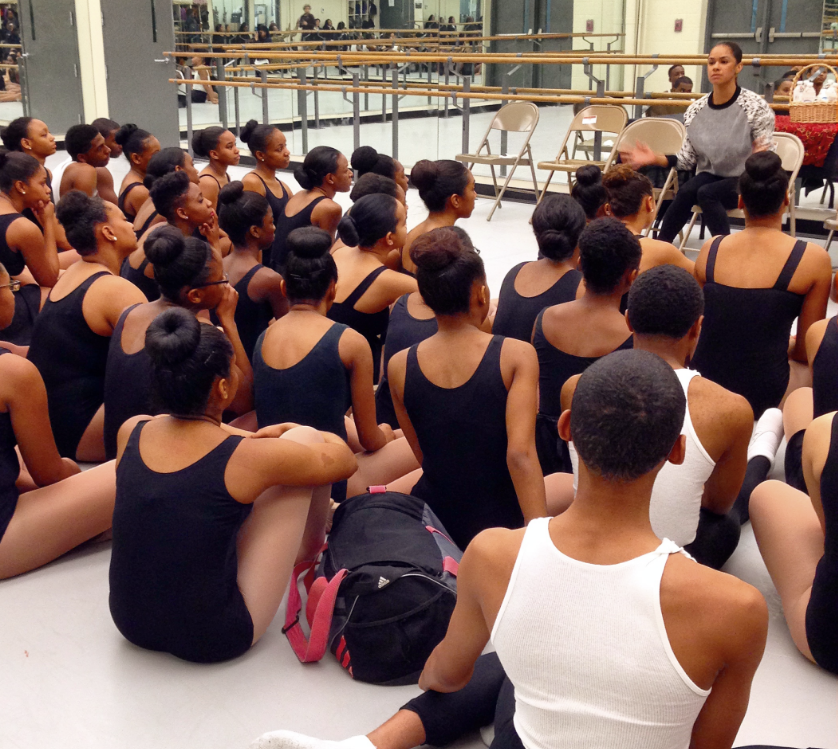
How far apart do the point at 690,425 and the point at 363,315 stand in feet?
5.32

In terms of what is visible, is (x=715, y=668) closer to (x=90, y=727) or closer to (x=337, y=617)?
(x=337, y=617)

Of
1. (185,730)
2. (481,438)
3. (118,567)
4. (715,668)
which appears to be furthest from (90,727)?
(715,668)

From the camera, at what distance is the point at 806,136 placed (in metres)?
6.02

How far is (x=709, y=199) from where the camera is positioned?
18.0ft

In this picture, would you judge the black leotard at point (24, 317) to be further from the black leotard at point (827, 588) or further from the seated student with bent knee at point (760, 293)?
the black leotard at point (827, 588)

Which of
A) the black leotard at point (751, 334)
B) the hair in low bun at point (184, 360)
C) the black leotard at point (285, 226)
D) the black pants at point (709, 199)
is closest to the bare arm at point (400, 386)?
the hair in low bun at point (184, 360)

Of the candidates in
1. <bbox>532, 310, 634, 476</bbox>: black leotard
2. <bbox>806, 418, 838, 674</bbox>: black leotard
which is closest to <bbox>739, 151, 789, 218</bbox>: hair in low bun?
<bbox>532, 310, 634, 476</bbox>: black leotard

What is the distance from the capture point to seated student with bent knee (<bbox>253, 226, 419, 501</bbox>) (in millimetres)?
2648

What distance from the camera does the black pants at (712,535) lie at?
93.1 inches

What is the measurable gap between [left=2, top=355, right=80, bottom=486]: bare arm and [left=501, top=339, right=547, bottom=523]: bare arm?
1.18 metres

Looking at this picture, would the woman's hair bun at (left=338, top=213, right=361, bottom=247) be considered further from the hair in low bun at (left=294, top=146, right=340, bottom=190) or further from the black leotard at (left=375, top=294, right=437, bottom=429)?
the hair in low bun at (left=294, top=146, right=340, bottom=190)

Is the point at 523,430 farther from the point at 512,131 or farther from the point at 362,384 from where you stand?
the point at 512,131

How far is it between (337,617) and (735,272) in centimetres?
192

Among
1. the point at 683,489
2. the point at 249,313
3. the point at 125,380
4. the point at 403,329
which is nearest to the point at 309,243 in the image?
the point at 403,329
